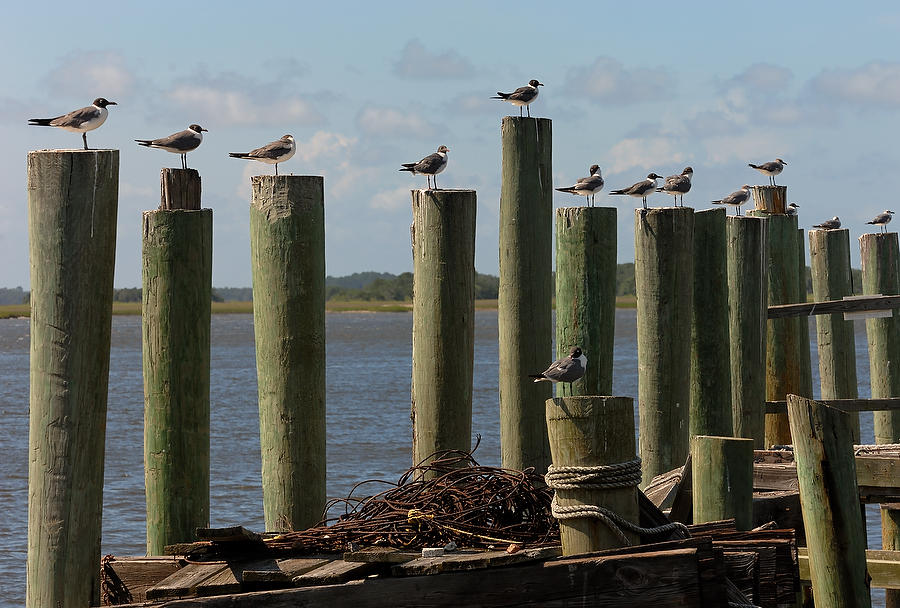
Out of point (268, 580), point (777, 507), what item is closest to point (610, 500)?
point (268, 580)

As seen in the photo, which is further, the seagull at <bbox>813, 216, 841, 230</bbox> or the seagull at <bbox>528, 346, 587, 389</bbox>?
the seagull at <bbox>813, 216, 841, 230</bbox>

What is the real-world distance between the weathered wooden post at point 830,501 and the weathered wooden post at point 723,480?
359 millimetres

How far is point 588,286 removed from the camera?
9.38 m

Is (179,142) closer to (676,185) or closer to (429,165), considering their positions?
(429,165)

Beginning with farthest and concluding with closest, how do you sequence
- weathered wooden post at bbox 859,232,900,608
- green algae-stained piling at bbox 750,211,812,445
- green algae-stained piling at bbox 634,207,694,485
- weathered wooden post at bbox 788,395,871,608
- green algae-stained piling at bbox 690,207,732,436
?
1. weathered wooden post at bbox 859,232,900,608
2. green algae-stained piling at bbox 750,211,812,445
3. green algae-stained piling at bbox 690,207,732,436
4. green algae-stained piling at bbox 634,207,694,485
5. weathered wooden post at bbox 788,395,871,608

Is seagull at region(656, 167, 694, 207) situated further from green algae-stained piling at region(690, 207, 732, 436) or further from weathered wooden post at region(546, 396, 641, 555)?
weathered wooden post at region(546, 396, 641, 555)

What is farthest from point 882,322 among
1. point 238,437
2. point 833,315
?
point 238,437

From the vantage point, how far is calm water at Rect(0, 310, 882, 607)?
→ 1620cm

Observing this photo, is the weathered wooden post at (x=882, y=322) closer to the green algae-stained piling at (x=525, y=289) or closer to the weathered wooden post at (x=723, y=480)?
the green algae-stained piling at (x=525, y=289)

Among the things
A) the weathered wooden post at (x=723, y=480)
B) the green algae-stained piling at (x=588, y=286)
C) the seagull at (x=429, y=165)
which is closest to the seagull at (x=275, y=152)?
the seagull at (x=429, y=165)

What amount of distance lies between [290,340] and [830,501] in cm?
348

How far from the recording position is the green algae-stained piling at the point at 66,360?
6.27m

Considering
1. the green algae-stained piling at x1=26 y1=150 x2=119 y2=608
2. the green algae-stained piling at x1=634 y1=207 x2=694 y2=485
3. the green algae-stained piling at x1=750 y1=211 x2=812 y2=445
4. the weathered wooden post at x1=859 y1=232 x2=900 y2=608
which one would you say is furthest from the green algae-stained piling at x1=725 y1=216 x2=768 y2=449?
the green algae-stained piling at x1=26 y1=150 x2=119 y2=608

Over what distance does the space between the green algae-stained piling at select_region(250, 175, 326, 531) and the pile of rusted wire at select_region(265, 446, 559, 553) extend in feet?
2.76
